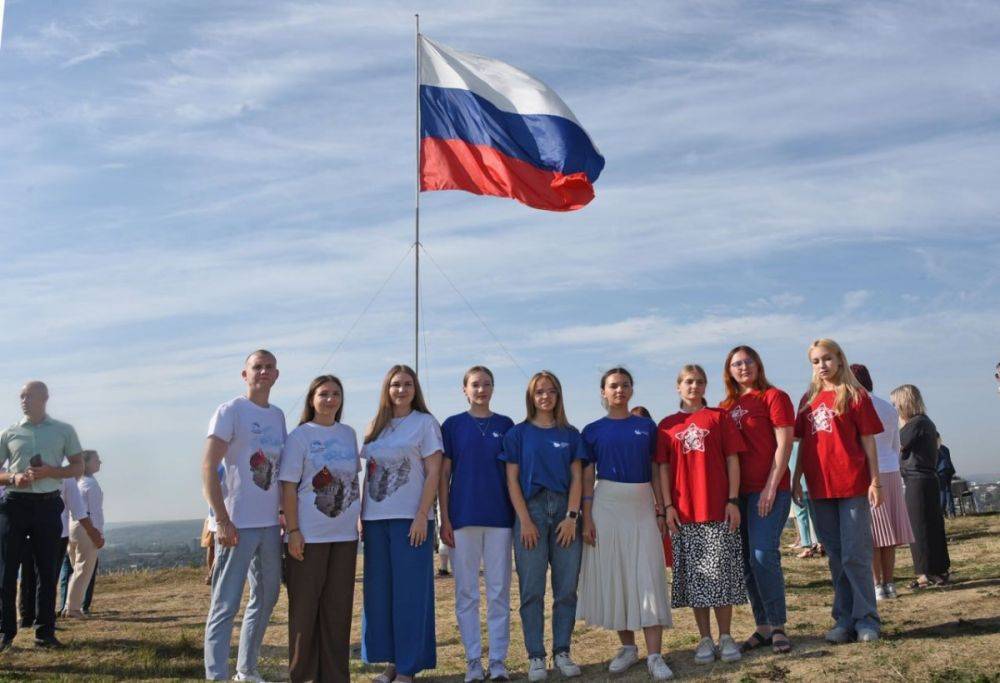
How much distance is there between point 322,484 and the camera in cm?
593

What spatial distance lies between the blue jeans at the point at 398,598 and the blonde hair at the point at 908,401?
16.6 ft

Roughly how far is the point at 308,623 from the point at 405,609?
0.63 metres

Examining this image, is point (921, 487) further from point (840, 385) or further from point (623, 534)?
point (623, 534)

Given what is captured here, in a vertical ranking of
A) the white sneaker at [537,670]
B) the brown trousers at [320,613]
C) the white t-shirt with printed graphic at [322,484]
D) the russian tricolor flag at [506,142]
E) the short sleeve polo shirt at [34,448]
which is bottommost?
the white sneaker at [537,670]

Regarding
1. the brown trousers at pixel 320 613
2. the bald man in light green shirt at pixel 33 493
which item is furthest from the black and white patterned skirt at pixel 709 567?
the bald man in light green shirt at pixel 33 493

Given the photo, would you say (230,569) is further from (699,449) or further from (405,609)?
(699,449)

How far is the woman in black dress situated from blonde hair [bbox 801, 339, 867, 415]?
2.58 metres

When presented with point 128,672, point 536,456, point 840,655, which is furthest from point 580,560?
point 128,672

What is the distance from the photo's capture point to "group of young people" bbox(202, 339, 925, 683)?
591 cm

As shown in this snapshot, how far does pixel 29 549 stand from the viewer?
7.55 meters

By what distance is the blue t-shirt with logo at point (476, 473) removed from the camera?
6.11m

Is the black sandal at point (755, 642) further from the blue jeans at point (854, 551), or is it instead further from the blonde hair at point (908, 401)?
the blonde hair at point (908, 401)

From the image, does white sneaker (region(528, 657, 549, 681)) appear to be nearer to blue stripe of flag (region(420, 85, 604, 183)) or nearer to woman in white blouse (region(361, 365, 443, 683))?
woman in white blouse (region(361, 365, 443, 683))

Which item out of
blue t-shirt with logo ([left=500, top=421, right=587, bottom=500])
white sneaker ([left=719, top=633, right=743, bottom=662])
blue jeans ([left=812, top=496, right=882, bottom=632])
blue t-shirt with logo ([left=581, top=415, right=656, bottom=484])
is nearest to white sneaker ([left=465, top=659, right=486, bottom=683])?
blue t-shirt with logo ([left=500, top=421, right=587, bottom=500])
